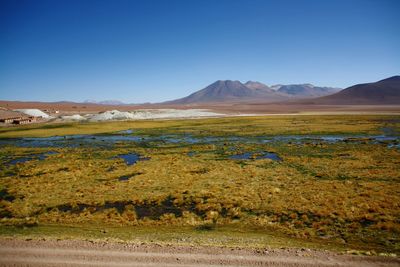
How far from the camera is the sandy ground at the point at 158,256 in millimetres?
10852

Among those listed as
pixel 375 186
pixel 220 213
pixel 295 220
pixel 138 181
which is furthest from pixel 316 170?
pixel 138 181

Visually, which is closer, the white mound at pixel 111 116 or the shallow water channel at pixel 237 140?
the shallow water channel at pixel 237 140

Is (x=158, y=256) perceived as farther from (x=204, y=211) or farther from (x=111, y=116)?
(x=111, y=116)

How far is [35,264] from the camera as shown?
427 inches

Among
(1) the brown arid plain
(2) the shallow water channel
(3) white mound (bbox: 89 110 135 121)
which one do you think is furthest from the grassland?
(3) white mound (bbox: 89 110 135 121)

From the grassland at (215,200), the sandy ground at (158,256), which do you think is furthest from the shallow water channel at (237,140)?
the sandy ground at (158,256)

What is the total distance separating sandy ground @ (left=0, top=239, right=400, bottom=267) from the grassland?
1.20m

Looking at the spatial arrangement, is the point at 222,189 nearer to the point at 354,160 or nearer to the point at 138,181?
the point at 138,181

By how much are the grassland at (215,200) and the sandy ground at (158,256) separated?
1.20 meters

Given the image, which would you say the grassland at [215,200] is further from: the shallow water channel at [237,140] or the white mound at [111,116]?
the white mound at [111,116]

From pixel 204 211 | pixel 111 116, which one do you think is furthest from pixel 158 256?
pixel 111 116

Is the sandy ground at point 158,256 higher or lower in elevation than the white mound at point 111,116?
lower

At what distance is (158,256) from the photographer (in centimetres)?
1137

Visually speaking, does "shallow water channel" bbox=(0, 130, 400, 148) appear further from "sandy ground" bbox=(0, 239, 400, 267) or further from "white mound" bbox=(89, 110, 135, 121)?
"white mound" bbox=(89, 110, 135, 121)
